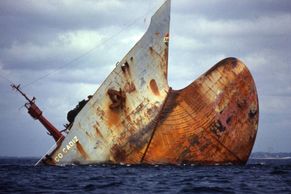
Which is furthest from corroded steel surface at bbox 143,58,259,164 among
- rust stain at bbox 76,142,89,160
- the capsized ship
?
rust stain at bbox 76,142,89,160

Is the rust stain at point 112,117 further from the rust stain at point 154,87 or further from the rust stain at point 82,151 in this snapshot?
the rust stain at point 154,87

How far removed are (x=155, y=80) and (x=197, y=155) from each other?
3.32 meters

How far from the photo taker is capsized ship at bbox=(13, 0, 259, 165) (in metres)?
18.5

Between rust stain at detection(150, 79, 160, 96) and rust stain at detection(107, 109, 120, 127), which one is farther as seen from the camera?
rust stain at detection(150, 79, 160, 96)

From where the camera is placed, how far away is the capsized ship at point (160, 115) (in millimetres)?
18453

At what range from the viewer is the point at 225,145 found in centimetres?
1877

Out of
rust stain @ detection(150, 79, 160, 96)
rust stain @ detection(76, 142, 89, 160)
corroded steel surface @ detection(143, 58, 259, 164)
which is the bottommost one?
rust stain @ detection(76, 142, 89, 160)

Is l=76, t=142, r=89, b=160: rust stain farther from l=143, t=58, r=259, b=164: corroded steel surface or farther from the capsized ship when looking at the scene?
l=143, t=58, r=259, b=164: corroded steel surface

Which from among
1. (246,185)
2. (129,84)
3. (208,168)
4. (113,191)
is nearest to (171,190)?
(113,191)

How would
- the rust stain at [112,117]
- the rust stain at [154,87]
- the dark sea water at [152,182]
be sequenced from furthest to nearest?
the rust stain at [154,87], the rust stain at [112,117], the dark sea water at [152,182]

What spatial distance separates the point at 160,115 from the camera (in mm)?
18594

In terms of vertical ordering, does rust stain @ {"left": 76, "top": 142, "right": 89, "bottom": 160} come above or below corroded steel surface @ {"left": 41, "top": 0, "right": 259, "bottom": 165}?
below

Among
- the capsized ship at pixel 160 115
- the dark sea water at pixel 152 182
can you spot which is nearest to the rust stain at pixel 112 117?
the capsized ship at pixel 160 115

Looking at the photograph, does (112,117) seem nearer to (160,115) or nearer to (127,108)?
(127,108)
